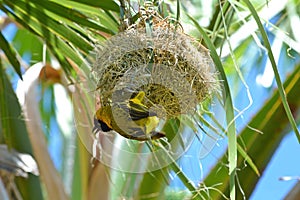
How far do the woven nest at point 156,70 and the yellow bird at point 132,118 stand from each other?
1 centimetres

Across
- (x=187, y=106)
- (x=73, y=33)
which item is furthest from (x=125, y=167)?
(x=187, y=106)

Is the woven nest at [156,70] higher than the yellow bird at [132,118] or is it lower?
higher

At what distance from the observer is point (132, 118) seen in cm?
71

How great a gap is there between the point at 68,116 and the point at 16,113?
1.32 feet

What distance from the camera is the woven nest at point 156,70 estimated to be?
727mm

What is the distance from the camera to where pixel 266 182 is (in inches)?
52.1

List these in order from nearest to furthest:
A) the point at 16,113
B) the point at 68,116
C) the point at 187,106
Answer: the point at 187,106 < the point at 16,113 < the point at 68,116

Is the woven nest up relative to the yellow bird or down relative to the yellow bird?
up

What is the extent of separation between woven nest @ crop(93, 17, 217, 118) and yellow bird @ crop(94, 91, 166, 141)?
0.04ft

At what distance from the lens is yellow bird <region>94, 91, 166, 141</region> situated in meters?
0.71

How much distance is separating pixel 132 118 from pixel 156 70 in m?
0.06

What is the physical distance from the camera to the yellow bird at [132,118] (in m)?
0.71

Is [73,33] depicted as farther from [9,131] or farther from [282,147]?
[282,147]

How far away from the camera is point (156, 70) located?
730 millimetres
